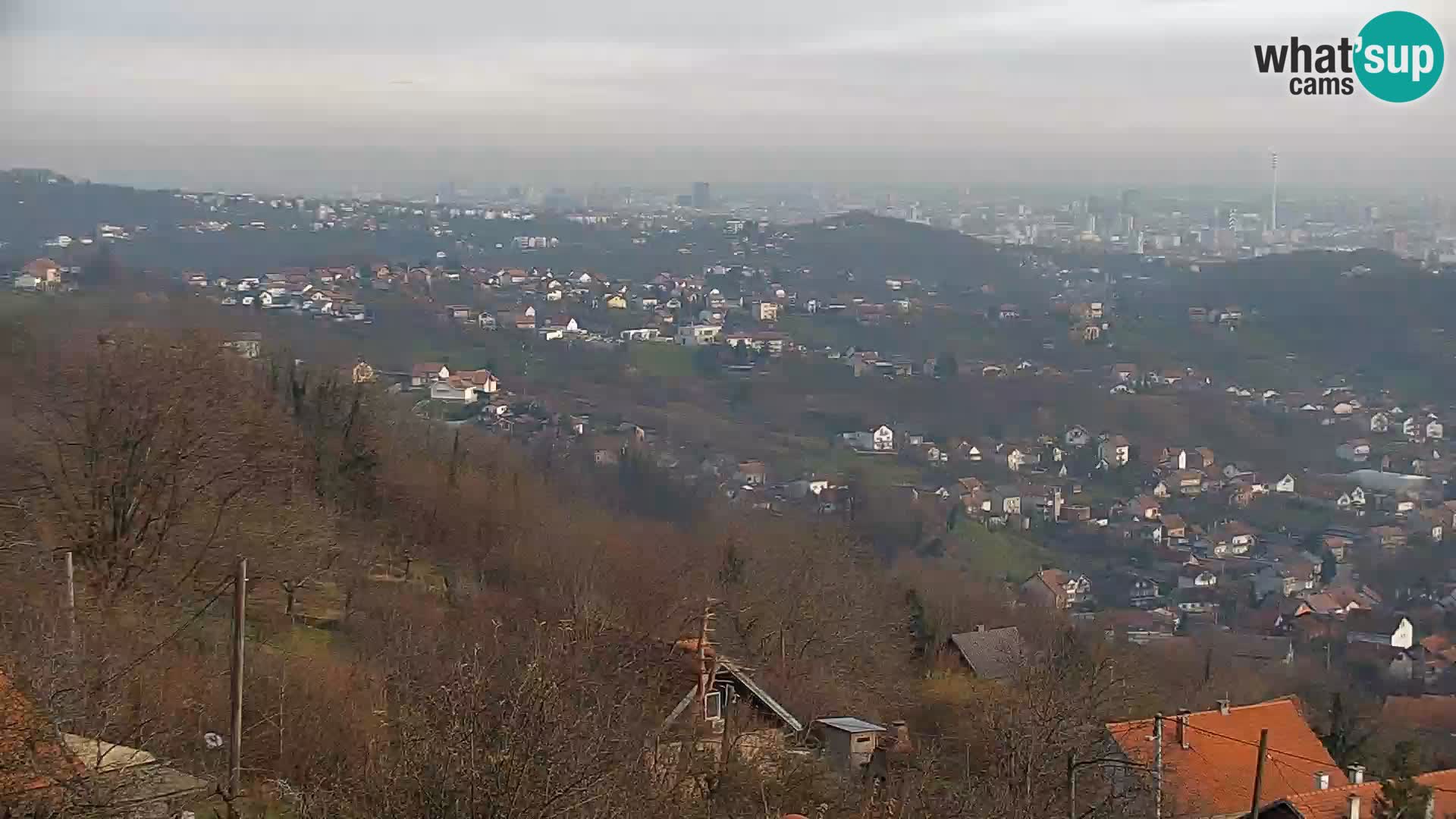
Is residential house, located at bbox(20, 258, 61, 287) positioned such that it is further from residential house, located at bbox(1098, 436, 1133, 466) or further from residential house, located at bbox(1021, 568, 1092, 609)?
residential house, located at bbox(1098, 436, 1133, 466)

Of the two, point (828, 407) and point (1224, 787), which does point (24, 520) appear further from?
point (828, 407)

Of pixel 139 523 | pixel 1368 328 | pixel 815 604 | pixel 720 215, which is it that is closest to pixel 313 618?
pixel 139 523

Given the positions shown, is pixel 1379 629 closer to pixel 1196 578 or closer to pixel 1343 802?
pixel 1196 578

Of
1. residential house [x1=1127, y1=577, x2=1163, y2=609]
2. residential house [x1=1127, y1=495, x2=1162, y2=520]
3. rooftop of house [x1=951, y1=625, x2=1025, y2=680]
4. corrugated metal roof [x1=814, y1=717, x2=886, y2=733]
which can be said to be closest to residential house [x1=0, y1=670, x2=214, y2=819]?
corrugated metal roof [x1=814, y1=717, x2=886, y2=733]

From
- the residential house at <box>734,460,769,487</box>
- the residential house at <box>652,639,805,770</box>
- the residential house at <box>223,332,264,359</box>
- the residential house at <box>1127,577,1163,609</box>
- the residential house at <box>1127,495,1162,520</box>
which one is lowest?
the residential house at <box>1127,577,1163,609</box>

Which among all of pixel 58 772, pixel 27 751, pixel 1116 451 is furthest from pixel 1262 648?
pixel 27 751

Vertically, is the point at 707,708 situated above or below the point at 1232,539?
above

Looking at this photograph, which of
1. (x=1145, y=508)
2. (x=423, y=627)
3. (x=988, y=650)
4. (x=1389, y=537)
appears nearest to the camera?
(x=423, y=627)

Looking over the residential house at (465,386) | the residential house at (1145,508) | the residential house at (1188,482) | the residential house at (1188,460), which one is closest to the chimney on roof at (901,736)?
the residential house at (465,386)
